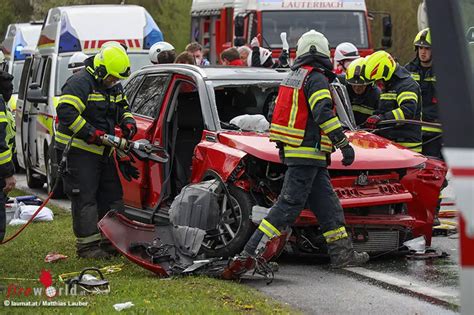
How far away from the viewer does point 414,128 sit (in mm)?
10602

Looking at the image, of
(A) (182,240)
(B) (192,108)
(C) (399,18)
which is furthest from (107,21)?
(C) (399,18)

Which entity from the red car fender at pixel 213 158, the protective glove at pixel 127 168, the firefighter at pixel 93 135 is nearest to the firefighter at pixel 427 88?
the red car fender at pixel 213 158

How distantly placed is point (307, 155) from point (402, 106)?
2459 millimetres

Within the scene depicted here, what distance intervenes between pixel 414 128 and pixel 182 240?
9.79ft

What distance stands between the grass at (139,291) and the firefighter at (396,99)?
2.95 metres

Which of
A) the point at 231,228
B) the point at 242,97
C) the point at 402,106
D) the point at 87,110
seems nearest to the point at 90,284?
the point at 231,228

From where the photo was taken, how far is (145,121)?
34.9 ft

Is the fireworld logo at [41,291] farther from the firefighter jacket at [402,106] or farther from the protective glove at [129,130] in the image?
the firefighter jacket at [402,106]

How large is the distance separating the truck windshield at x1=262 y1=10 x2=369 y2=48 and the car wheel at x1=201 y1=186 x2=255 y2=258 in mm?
11425

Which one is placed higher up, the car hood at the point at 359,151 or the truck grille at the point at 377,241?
the car hood at the point at 359,151

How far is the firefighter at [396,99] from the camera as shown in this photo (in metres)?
10.5

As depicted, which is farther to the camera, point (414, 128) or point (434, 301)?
point (414, 128)

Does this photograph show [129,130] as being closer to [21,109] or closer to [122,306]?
[122,306]

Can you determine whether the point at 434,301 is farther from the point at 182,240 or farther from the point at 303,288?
the point at 182,240
